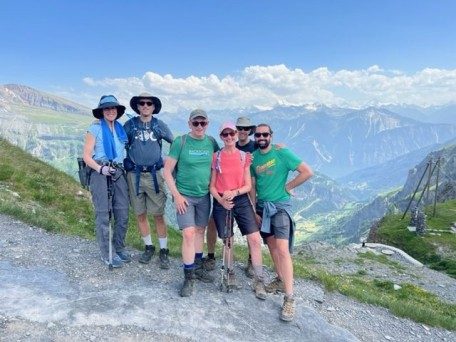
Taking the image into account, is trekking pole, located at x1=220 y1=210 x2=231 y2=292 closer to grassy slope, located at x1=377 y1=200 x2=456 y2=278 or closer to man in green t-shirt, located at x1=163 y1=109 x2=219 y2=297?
man in green t-shirt, located at x1=163 y1=109 x2=219 y2=297

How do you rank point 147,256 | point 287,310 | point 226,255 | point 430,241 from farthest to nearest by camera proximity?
point 430,241 < point 147,256 < point 226,255 < point 287,310

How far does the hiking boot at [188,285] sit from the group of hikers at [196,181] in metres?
0.02

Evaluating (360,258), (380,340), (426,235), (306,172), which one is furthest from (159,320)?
(426,235)

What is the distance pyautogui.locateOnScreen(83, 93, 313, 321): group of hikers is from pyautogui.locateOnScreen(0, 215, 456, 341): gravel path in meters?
0.52

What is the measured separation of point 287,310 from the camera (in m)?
8.86

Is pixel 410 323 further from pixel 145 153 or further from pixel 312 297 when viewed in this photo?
pixel 145 153

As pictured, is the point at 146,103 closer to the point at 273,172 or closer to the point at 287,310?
the point at 273,172

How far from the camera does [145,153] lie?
10055 mm

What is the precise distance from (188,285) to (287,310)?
94.8 inches

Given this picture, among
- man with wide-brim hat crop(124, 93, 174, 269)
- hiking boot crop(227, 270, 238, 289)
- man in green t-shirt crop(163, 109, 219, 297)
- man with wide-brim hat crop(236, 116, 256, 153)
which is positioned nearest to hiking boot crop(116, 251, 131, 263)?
man with wide-brim hat crop(124, 93, 174, 269)

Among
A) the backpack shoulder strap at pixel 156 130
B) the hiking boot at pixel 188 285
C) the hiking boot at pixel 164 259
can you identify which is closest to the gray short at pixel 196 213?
the hiking boot at pixel 188 285

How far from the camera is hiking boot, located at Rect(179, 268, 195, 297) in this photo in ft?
29.9

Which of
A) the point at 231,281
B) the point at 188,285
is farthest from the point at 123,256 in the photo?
the point at 231,281

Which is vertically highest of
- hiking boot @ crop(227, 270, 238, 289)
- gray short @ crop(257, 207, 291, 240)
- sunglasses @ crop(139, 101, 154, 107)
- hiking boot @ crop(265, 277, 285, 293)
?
sunglasses @ crop(139, 101, 154, 107)
